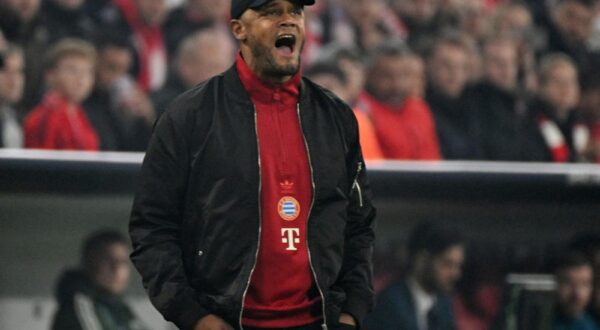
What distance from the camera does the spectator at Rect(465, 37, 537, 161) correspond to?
8.23 metres

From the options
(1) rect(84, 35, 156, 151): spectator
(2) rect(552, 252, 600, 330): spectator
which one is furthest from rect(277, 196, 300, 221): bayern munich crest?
(2) rect(552, 252, 600, 330): spectator

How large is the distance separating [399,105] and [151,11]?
167 cm

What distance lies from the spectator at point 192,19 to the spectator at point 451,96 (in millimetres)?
1430

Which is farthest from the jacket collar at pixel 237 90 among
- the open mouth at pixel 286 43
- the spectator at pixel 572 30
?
the spectator at pixel 572 30

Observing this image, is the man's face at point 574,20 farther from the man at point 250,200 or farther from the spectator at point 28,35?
the man at point 250,200

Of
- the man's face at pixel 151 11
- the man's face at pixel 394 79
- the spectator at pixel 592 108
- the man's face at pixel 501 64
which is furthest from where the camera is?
the man's face at pixel 501 64

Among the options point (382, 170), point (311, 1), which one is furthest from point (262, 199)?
point (382, 170)

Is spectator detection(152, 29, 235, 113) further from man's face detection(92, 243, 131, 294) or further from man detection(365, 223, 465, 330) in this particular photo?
man detection(365, 223, 465, 330)

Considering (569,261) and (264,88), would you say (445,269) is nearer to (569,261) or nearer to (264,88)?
(569,261)

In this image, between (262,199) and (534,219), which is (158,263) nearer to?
(262,199)

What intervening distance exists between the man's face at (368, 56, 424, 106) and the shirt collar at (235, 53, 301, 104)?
177 inches

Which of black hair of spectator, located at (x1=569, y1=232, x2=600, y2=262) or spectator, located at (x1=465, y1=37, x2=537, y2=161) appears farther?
black hair of spectator, located at (x1=569, y1=232, x2=600, y2=262)

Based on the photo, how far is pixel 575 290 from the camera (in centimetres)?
835

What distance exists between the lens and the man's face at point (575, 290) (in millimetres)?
8312
